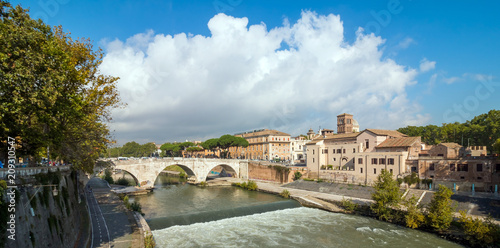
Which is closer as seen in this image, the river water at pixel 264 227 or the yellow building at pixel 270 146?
the river water at pixel 264 227

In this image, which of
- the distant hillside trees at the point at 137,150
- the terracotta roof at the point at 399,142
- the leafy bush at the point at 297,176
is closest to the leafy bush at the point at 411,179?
the terracotta roof at the point at 399,142

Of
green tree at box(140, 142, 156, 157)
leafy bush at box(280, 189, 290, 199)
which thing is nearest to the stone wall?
leafy bush at box(280, 189, 290, 199)

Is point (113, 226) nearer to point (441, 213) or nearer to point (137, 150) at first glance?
point (441, 213)

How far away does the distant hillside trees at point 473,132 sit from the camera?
4284cm

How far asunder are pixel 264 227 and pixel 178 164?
1243 inches

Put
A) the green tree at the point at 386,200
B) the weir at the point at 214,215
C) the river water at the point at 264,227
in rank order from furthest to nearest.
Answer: the green tree at the point at 386,200, the weir at the point at 214,215, the river water at the point at 264,227

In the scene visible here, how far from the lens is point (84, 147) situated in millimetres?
22453

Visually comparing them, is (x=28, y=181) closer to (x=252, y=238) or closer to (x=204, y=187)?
(x=252, y=238)

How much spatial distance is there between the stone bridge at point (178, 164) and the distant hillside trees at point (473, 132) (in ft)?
126

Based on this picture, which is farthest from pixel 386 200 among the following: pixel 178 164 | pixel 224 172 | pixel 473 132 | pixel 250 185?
pixel 224 172

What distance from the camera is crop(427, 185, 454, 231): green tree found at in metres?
24.0

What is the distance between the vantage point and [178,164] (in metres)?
54.7

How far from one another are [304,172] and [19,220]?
46054mm

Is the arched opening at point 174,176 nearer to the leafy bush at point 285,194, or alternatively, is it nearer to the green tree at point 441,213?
the leafy bush at point 285,194
